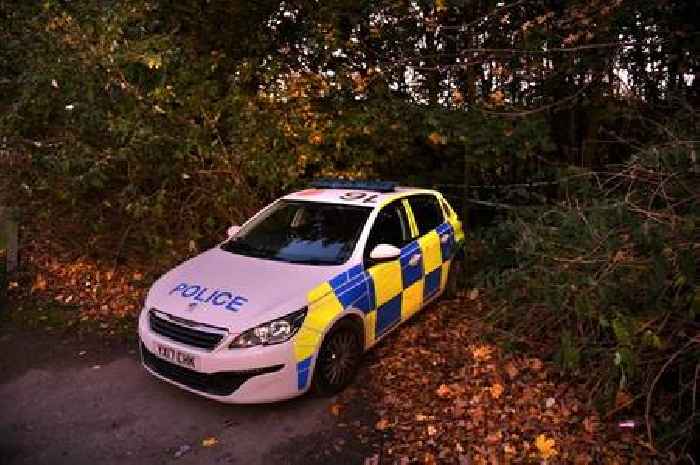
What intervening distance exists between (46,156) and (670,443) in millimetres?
6760

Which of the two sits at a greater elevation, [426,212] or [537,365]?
[426,212]

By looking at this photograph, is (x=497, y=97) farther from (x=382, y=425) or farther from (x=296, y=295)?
(x=382, y=425)

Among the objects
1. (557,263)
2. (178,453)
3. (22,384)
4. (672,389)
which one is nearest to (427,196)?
(557,263)

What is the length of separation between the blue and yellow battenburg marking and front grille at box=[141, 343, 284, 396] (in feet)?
1.11

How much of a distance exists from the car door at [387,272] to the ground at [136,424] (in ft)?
2.86

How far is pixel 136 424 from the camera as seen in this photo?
443 centimetres

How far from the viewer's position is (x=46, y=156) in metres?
6.61

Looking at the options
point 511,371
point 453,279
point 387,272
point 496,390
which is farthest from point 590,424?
point 453,279

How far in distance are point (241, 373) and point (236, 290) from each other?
683mm

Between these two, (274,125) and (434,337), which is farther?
(274,125)

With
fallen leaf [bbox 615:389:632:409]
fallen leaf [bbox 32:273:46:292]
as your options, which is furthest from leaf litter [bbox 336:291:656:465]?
fallen leaf [bbox 32:273:46:292]

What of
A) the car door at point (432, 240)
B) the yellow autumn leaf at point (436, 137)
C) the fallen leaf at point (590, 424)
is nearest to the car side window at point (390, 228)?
the car door at point (432, 240)

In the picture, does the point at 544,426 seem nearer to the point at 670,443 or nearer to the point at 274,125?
the point at 670,443

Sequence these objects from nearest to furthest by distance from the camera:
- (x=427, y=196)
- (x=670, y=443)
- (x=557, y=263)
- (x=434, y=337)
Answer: (x=670, y=443), (x=557, y=263), (x=434, y=337), (x=427, y=196)
